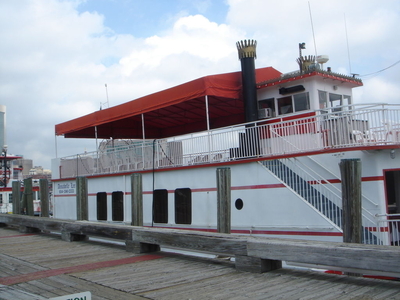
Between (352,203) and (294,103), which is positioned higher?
(294,103)

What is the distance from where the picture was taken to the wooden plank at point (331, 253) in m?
4.61

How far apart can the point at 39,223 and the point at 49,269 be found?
16.4 feet

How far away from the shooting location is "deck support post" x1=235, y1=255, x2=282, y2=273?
5848mm

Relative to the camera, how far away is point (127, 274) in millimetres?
6230

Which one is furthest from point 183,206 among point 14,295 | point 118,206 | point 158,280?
point 14,295

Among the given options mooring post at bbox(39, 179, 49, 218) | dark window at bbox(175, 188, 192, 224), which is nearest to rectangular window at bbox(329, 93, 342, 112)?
dark window at bbox(175, 188, 192, 224)

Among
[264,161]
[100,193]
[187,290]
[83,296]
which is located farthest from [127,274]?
[100,193]

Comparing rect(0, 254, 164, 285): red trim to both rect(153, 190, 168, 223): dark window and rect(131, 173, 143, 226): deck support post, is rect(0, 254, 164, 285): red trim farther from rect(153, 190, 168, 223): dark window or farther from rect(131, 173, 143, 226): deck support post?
rect(153, 190, 168, 223): dark window

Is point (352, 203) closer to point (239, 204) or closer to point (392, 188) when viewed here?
point (239, 204)

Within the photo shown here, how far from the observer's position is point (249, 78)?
13414 mm

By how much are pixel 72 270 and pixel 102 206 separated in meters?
9.35

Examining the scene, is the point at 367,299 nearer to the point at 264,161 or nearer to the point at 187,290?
the point at 187,290

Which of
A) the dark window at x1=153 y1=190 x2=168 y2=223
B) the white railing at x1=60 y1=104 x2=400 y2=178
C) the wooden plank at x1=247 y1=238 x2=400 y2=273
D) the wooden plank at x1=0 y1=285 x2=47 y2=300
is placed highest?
the white railing at x1=60 y1=104 x2=400 y2=178

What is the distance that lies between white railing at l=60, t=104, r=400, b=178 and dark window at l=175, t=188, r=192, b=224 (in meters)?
0.85
